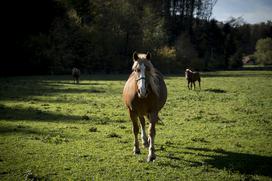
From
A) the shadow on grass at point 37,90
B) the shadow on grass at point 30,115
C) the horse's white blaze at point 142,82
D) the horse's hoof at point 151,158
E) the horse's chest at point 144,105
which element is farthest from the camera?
the shadow on grass at point 37,90

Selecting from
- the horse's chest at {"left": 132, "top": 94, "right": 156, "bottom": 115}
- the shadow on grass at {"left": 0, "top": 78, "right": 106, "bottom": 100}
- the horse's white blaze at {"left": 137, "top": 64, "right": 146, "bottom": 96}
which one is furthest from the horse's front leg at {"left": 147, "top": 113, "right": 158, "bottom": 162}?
the shadow on grass at {"left": 0, "top": 78, "right": 106, "bottom": 100}

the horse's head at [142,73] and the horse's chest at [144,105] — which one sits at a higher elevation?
the horse's head at [142,73]

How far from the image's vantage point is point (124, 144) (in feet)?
35.9

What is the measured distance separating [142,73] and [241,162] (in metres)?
3.90

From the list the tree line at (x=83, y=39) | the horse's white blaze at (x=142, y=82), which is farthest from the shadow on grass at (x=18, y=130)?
the tree line at (x=83, y=39)

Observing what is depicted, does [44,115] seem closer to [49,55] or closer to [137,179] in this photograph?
[137,179]

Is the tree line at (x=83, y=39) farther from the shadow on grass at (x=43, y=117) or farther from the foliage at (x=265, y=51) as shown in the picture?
the shadow on grass at (x=43, y=117)

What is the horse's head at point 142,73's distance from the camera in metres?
8.37

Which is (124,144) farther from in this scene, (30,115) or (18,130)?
(30,115)

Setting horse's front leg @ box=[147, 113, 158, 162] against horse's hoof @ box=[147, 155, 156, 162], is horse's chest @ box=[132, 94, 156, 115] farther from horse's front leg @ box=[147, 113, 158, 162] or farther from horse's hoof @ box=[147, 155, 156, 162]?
horse's hoof @ box=[147, 155, 156, 162]

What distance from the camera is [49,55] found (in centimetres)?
5650

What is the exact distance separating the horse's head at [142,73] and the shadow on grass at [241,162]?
2.91m

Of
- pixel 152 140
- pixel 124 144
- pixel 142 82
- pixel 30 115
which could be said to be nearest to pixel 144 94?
pixel 142 82

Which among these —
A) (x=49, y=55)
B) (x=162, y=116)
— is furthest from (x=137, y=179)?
(x=49, y=55)
